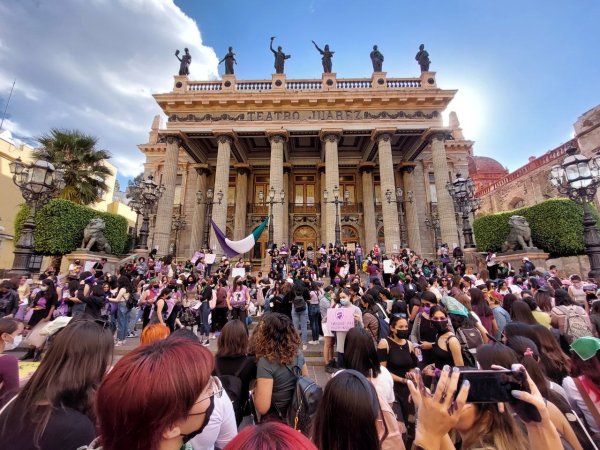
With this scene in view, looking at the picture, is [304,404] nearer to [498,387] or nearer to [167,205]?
[498,387]

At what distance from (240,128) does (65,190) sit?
1124 centimetres

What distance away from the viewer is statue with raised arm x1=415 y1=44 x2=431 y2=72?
69.0 ft

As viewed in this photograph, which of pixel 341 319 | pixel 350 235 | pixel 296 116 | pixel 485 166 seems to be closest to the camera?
pixel 341 319

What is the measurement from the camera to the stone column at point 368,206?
2209 centimetres

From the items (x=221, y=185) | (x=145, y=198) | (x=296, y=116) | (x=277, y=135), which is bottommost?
(x=145, y=198)

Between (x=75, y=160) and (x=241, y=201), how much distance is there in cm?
1109

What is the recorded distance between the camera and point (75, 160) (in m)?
16.6

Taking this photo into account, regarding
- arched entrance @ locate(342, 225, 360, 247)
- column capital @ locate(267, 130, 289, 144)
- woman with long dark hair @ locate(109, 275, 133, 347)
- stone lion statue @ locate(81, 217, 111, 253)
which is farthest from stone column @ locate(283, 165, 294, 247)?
woman with long dark hair @ locate(109, 275, 133, 347)

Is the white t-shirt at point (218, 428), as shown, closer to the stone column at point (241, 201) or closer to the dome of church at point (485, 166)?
the stone column at point (241, 201)

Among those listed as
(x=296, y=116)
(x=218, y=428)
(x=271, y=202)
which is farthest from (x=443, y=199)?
(x=218, y=428)

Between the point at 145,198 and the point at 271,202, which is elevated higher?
the point at 271,202

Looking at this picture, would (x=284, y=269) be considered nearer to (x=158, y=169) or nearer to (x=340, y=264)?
(x=340, y=264)

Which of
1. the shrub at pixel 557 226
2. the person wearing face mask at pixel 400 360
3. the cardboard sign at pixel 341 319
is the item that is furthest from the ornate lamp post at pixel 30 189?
the shrub at pixel 557 226

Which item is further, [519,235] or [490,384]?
[519,235]
